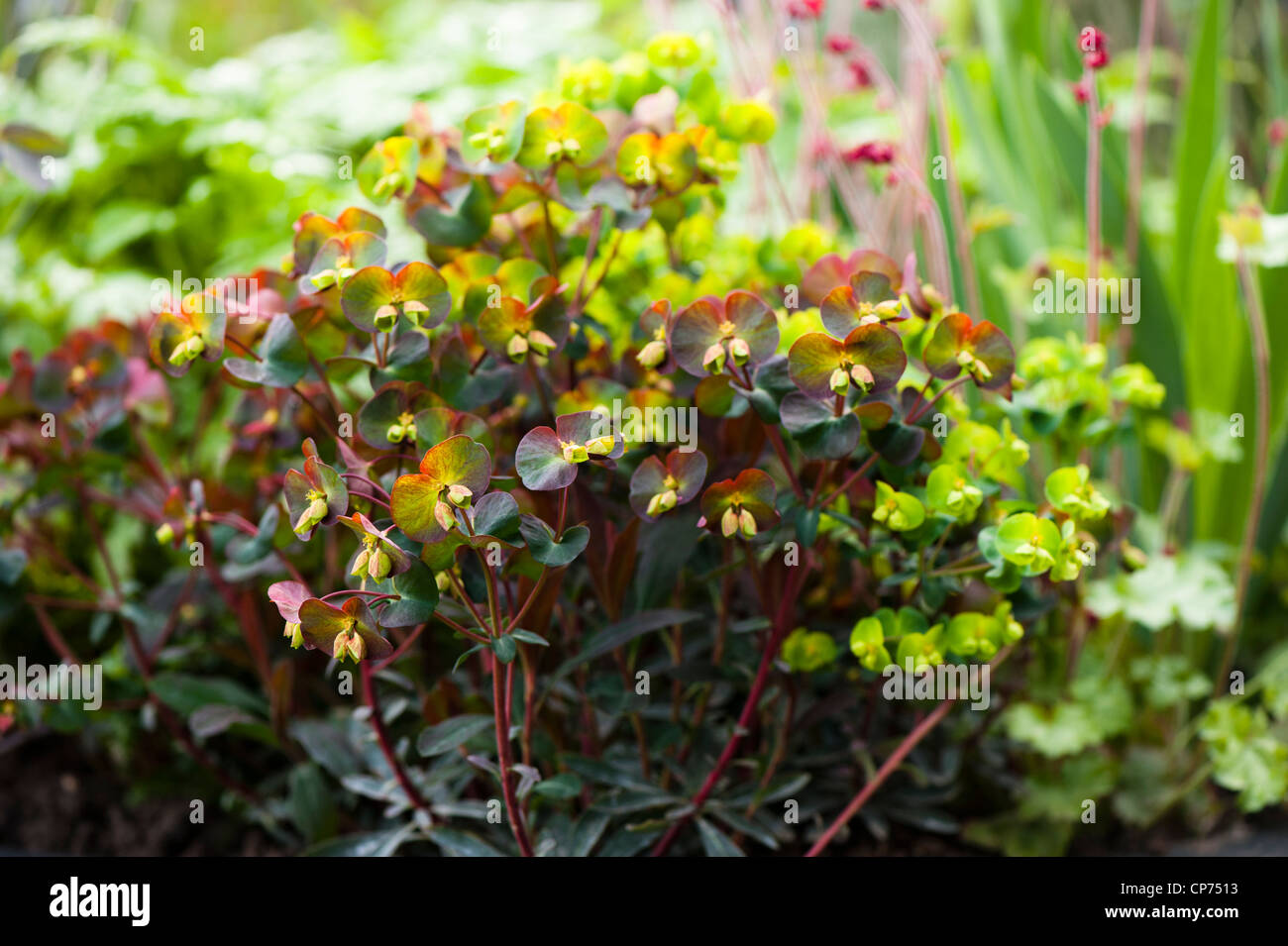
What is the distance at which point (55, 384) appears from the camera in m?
0.95

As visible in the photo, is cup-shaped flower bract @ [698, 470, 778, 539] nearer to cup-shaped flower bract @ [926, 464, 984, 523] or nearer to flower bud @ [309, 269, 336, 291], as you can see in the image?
cup-shaped flower bract @ [926, 464, 984, 523]

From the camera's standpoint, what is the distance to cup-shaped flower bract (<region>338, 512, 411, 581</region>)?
581 millimetres

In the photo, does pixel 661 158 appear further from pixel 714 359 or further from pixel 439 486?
pixel 439 486

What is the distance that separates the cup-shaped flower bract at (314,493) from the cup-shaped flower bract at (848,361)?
0.31 m

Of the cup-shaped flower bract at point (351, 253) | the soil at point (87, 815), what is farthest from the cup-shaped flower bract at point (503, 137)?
the soil at point (87, 815)

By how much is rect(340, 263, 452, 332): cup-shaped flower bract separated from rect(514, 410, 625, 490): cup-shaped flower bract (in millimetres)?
134

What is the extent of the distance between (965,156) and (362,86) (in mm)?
1008

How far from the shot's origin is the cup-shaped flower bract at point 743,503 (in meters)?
0.66

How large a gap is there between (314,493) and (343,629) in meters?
0.09

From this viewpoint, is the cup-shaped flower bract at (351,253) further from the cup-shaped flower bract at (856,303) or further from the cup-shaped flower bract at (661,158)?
the cup-shaped flower bract at (856,303)

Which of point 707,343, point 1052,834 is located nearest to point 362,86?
point 707,343

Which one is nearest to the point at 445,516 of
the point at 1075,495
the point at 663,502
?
the point at 663,502

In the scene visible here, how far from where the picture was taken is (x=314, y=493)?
613 millimetres
